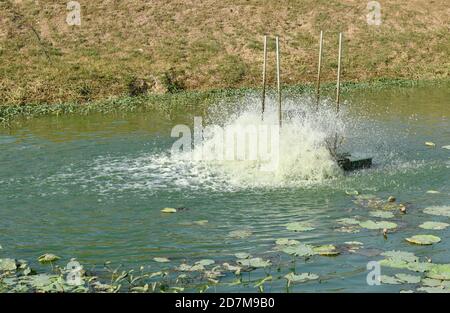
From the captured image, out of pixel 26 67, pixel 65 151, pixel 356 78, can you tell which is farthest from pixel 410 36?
pixel 65 151

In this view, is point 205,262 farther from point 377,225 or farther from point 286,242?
point 377,225

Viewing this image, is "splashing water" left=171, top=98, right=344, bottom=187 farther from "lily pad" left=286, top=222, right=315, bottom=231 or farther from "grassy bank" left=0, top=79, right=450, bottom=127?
"grassy bank" left=0, top=79, right=450, bottom=127

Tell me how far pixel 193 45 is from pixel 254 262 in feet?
115

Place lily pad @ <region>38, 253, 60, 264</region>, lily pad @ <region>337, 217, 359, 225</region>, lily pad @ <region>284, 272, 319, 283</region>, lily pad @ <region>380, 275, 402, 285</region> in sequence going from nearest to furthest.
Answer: lily pad @ <region>380, 275, 402, 285</region>, lily pad @ <region>284, 272, 319, 283</region>, lily pad @ <region>38, 253, 60, 264</region>, lily pad @ <region>337, 217, 359, 225</region>

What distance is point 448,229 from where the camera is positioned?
1284cm

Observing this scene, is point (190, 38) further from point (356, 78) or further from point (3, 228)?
point (3, 228)

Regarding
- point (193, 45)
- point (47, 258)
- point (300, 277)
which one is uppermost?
point (193, 45)

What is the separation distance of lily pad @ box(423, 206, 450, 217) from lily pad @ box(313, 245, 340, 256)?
3.33m

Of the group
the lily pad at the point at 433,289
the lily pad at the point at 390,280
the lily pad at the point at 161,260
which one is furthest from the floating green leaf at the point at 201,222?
the lily pad at the point at 433,289

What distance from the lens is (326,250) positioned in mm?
11602

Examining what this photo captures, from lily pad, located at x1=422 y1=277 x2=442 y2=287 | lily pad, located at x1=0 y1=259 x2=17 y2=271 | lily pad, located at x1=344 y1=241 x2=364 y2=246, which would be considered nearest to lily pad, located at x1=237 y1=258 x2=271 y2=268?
lily pad, located at x1=344 y1=241 x2=364 y2=246

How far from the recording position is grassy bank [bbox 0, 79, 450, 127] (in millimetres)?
31391

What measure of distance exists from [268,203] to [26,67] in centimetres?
2686

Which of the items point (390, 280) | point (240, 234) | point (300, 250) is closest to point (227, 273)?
point (300, 250)
